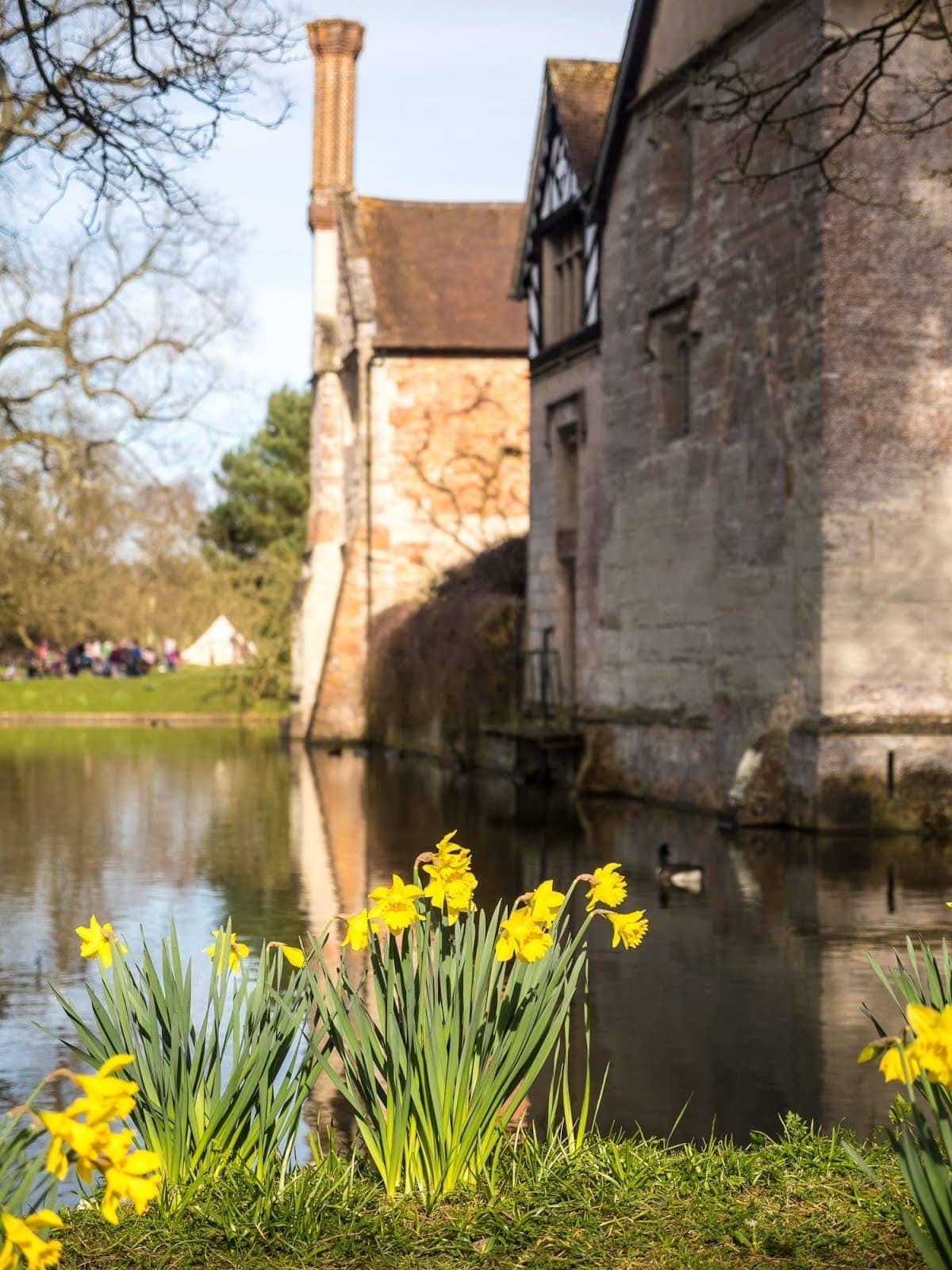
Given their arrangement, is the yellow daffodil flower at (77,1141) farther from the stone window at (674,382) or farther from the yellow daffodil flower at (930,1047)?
the stone window at (674,382)

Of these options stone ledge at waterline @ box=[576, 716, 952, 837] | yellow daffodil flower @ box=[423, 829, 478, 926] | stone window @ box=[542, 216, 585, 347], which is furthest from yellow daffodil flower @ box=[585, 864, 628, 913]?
stone window @ box=[542, 216, 585, 347]

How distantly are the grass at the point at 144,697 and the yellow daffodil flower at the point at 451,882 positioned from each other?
4082 cm

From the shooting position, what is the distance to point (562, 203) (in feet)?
86.5

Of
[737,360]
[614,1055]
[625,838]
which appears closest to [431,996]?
[614,1055]

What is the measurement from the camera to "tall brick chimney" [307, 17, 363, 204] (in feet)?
138

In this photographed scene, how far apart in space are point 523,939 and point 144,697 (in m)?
46.0

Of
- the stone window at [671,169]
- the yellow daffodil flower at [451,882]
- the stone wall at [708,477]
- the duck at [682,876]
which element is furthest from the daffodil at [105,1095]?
the stone window at [671,169]

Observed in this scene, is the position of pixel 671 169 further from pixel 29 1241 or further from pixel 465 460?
pixel 29 1241

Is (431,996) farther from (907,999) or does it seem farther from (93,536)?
(93,536)

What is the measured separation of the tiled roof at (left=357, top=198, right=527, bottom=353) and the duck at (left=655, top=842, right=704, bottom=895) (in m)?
23.2

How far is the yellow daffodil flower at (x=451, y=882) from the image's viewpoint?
4848 millimetres

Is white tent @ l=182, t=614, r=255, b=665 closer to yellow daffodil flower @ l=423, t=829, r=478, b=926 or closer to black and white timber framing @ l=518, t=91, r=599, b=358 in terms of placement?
black and white timber framing @ l=518, t=91, r=599, b=358

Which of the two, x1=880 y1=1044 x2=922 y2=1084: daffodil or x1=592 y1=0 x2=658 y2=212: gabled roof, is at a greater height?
x1=592 y1=0 x2=658 y2=212: gabled roof

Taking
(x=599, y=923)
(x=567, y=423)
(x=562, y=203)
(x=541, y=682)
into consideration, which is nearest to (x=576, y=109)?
(x=562, y=203)
